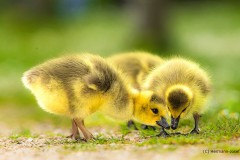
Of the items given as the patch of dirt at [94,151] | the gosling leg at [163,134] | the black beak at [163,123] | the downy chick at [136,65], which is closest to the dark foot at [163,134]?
the gosling leg at [163,134]

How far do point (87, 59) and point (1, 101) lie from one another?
15.6 feet

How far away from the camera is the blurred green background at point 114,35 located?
10.8 meters

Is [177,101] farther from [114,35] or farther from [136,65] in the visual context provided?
[114,35]

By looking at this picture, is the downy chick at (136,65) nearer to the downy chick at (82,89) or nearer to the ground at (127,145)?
the ground at (127,145)

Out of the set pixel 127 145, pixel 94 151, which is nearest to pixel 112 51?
pixel 127 145

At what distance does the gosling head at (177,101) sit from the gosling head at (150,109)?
0.07m

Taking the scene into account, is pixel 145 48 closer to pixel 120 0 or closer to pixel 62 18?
pixel 62 18

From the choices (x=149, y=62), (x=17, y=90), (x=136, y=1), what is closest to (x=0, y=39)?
(x=136, y=1)

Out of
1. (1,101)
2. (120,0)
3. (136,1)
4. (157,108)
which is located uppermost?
(120,0)

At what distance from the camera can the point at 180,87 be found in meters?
6.24

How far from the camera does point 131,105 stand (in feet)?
20.9

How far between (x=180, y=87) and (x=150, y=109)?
14.4 inches

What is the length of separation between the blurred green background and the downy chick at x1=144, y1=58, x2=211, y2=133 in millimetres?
1041

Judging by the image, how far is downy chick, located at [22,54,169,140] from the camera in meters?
6.02
